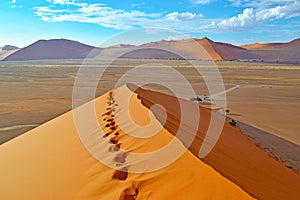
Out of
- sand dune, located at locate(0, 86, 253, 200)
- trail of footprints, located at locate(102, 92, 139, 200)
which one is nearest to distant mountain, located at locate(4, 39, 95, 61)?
trail of footprints, located at locate(102, 92, 139, 200)

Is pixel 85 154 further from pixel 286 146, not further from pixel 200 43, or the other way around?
pixel 200 43

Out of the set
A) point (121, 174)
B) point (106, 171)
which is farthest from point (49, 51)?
point (121, 174)

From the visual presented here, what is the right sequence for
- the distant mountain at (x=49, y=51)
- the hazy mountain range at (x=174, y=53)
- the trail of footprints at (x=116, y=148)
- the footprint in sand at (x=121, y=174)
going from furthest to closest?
the distant mountain at (x=49, y=51) → the hazy mountain range at (x=174, y=53) → the footprint in sand at (x=121, y=174) → the trail of footprints at (x=116, y=148)

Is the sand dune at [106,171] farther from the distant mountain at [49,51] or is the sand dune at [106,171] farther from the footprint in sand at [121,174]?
the distant mountain at [49,51]

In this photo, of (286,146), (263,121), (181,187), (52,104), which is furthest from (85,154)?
(52,104)

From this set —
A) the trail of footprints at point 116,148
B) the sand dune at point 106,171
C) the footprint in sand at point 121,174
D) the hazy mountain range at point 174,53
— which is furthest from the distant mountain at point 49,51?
the footprint in sand at point 121,174

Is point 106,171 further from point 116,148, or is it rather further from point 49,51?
point 49,51

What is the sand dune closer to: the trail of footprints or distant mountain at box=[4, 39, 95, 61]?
the trail of footprints
